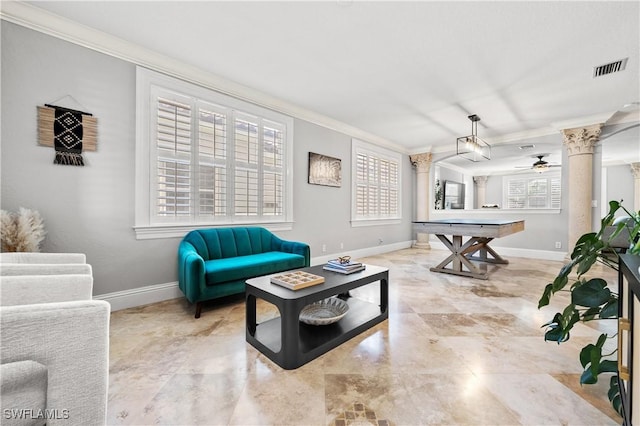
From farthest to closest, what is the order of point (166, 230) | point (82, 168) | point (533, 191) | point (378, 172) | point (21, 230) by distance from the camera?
1. point (533, 191)
2. point (378, 172)
3. point (166, 230)
4. point (82, 168)
5. point (21, 230)

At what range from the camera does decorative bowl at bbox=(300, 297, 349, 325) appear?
202 cm

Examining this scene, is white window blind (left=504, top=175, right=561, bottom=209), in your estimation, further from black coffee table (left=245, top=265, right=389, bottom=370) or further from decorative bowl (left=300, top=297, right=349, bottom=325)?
decorative bowl (left=300, top=297, right=349, bottom=325)

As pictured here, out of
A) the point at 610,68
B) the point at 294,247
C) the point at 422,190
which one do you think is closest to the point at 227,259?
the point at 294,247

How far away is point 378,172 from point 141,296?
4.81 metres

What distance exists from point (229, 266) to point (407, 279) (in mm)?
2439

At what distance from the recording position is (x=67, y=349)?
80 centimetres

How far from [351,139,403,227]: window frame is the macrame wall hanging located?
12.9 feet

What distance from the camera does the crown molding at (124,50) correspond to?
82.8 inches

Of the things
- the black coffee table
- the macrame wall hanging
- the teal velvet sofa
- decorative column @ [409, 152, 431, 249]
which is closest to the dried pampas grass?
the macrame wall hanging

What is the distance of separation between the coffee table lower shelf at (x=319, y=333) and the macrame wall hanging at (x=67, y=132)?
221 cm

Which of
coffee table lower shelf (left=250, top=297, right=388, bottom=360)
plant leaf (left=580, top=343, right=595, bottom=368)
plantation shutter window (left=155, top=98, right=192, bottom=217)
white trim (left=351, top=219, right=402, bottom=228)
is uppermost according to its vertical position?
plantation shutter window (left=155, top=98, right=192, bottom=217)

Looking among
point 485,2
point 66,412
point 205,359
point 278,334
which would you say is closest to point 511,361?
point 278,334

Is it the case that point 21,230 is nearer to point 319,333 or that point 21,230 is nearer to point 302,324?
point 302,324

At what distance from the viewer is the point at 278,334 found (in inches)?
77.3
